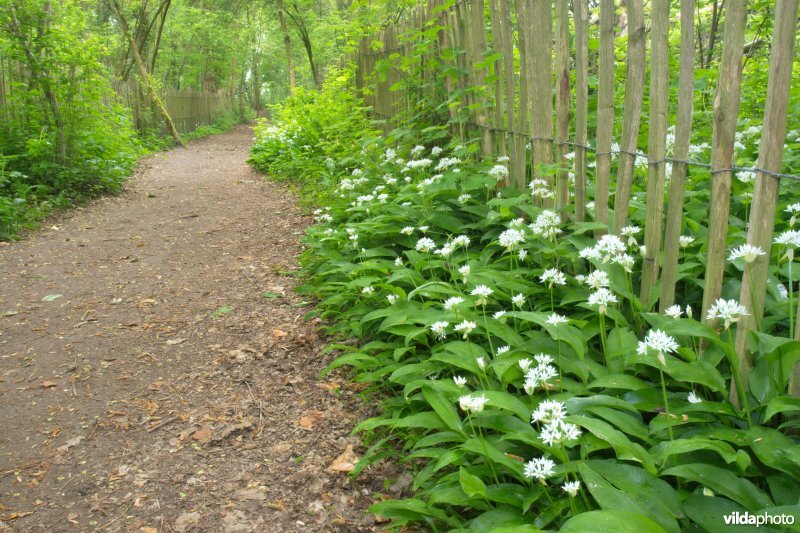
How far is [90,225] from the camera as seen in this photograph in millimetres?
6855

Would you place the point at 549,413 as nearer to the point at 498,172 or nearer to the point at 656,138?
the point at 656,138

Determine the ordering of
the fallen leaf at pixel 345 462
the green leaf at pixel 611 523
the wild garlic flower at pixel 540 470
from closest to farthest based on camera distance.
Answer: the green leaf at pixel 611 523
the wild garlic flower at pixel 540 470
the fallen leaf at pixel 345 462

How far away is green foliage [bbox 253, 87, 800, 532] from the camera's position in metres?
1.58

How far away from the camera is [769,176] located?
5.99ft

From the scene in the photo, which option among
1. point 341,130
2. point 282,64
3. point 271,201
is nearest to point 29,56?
point 271,201

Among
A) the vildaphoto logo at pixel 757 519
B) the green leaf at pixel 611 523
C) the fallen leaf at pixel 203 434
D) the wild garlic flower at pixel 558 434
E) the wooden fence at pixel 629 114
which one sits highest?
the wooden fence at pixel 629 114

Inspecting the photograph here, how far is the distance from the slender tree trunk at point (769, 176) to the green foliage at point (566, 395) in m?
0.07

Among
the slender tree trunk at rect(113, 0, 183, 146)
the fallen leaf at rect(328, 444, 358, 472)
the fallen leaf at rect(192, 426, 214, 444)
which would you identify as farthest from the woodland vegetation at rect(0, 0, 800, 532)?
the slender tree trunk at rect(113, 0, 183, 146)

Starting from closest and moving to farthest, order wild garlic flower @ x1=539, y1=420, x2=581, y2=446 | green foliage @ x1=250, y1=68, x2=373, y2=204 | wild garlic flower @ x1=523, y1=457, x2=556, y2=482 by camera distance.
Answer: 1. wild garlic flower @ x1=539, y1=420, x2=581, y2=446
2. wild garlic flower @ x1=523, y1=457, x2=556, y2=482
3. green foliage @ x1=250, y1=68, x2=373, y2=204

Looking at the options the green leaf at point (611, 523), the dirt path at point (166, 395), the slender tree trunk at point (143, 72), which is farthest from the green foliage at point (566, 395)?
the slender tree trunk at point (143, 72)

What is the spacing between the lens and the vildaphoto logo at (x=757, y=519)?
1.40 metres

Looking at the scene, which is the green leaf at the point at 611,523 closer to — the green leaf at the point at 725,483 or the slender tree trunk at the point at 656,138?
the green leaf at the point at 725,483

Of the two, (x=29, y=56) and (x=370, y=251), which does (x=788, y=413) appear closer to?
(x=370, y=251)

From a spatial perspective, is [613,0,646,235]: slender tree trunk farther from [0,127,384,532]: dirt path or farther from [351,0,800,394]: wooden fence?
[0,127,384,532]: dirt path
